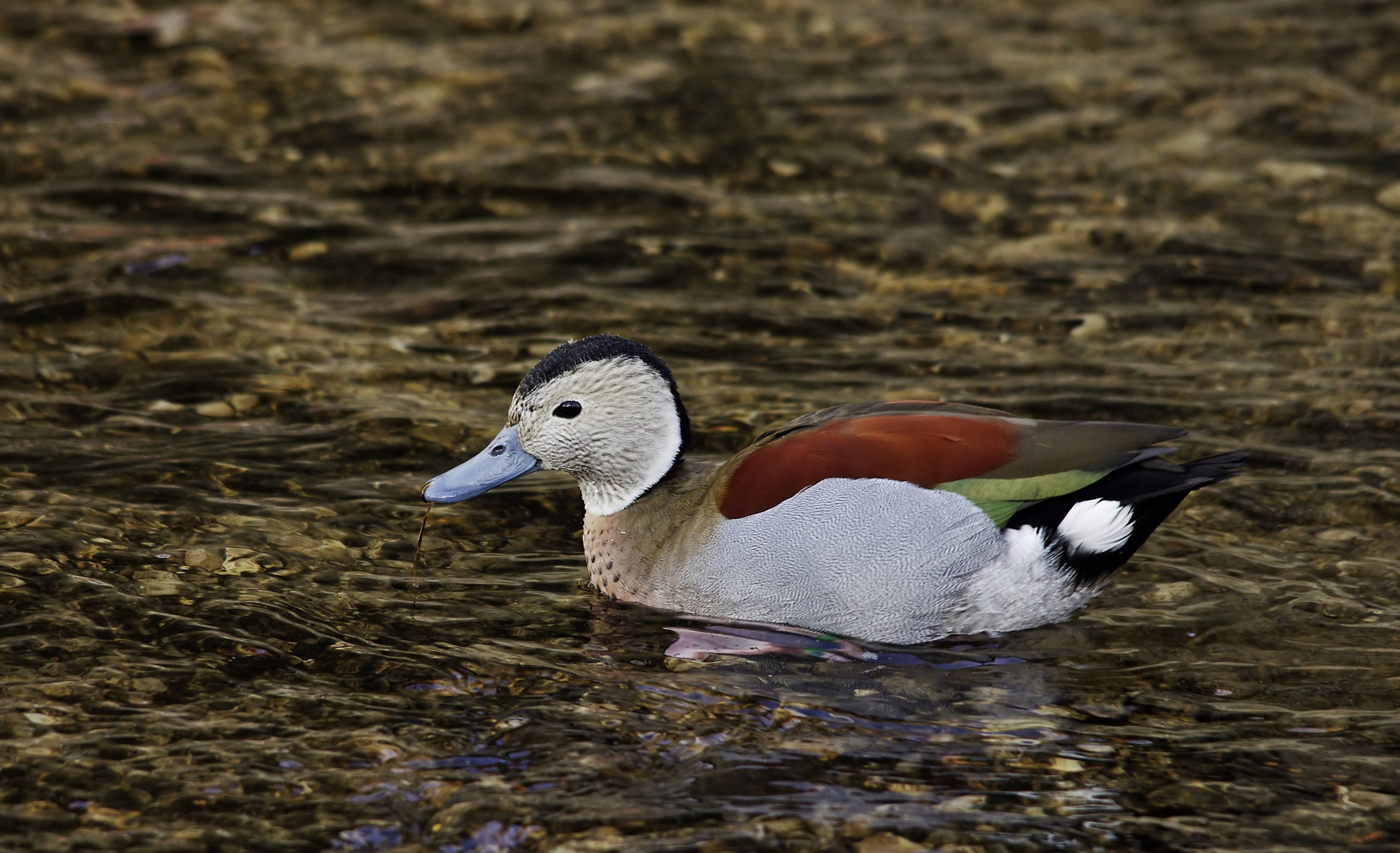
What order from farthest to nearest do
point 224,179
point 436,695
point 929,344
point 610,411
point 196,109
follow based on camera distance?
point 196,109 < point 224,179 < point 929,344 < point 610,411 < point 436,695

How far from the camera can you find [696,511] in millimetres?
6840

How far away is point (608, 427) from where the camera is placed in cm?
705

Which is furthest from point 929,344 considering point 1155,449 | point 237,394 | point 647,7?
point 647,7

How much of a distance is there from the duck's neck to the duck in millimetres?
29

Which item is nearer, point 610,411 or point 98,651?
point 98,651

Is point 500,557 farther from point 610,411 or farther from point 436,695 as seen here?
point 436,695

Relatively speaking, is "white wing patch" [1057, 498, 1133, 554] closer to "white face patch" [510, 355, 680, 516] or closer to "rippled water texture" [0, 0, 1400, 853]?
"rippled water texture" [0, 0, 1400, 853]

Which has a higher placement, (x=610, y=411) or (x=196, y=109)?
(x=196, y=109)

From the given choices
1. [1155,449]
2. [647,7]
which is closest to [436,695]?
[1155,449]

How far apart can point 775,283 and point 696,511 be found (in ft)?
11.7

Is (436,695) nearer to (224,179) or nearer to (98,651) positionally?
(98,651)

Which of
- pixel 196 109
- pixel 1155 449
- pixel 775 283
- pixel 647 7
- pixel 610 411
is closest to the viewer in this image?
pixel 1155 449

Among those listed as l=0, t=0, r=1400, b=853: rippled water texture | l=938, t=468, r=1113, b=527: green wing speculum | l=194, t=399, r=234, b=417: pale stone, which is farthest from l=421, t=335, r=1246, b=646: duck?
l=194, t=399, r=234, b=417: pale stone

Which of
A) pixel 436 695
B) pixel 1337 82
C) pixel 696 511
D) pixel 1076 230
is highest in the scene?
pixel 1337 82
